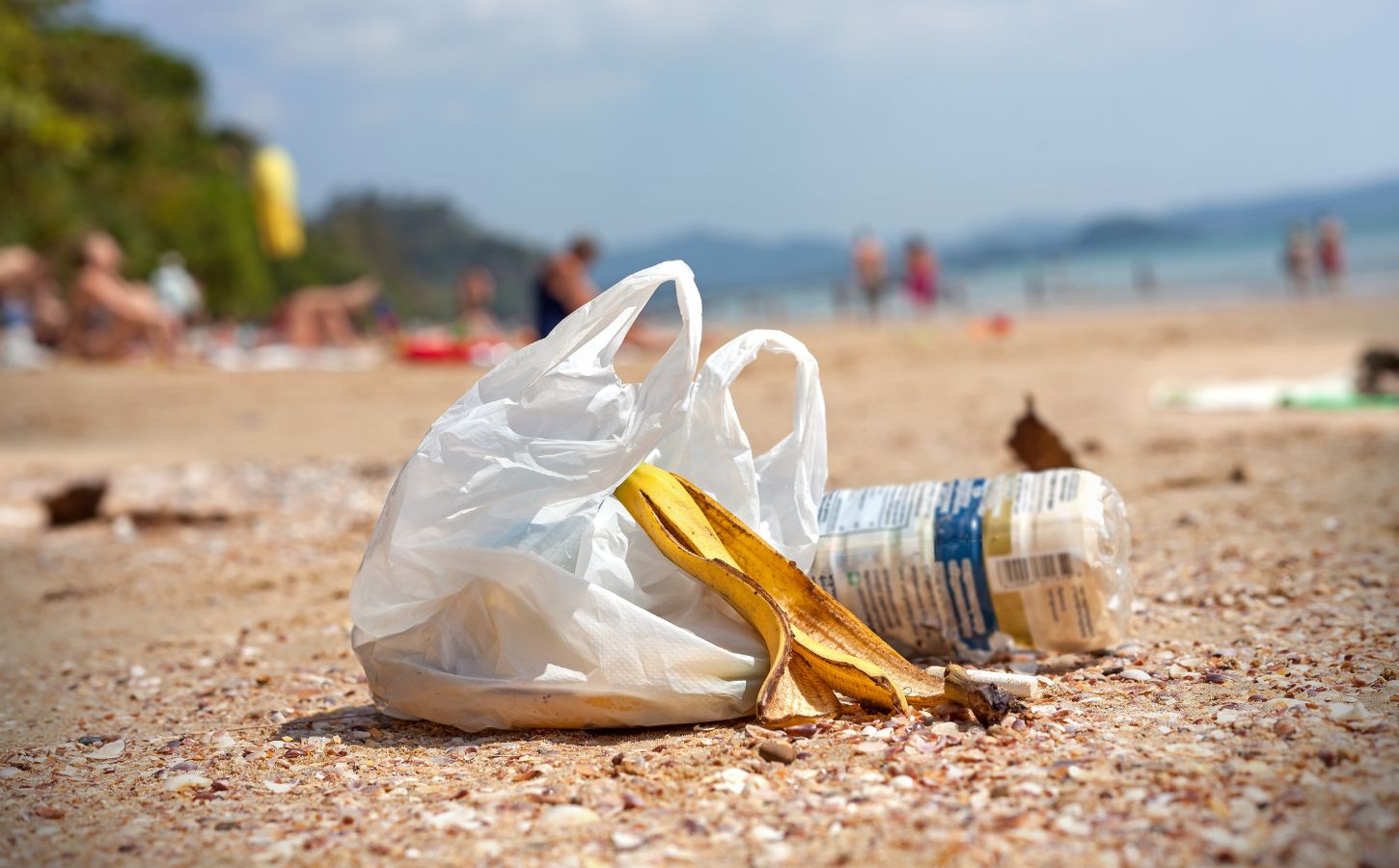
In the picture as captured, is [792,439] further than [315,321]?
No

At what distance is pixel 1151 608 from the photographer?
127 inches

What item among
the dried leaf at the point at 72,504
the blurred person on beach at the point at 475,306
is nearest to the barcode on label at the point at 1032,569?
the dried leaf at the point at 72,504

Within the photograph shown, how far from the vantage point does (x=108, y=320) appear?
1514 cm

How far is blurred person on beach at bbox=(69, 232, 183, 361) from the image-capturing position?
15.1m

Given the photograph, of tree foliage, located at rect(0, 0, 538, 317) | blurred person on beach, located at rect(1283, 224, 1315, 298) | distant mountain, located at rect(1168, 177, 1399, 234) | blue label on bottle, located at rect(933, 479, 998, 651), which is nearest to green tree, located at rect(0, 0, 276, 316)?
tree foliage, located at rect(0, 0, 538, 317)

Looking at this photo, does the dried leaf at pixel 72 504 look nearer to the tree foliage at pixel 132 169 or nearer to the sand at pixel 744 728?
the sand at pixel 744 728

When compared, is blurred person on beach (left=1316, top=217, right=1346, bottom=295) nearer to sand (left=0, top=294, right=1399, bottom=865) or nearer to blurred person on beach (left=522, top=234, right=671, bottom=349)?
blurred person on beach (left=522, top=234, right=671, bottom=349)

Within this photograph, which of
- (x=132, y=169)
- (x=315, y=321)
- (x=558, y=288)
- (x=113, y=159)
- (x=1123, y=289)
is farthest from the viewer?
(x=113, y=159)

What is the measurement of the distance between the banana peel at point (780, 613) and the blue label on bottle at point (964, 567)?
0.89 ft

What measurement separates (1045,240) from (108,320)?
305 ft

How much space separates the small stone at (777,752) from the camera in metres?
2.16

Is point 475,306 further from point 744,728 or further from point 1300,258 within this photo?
point 744,728

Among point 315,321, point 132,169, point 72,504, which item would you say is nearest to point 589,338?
point 72,504

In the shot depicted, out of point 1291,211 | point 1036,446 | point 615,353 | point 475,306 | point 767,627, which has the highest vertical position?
point 1291,211
